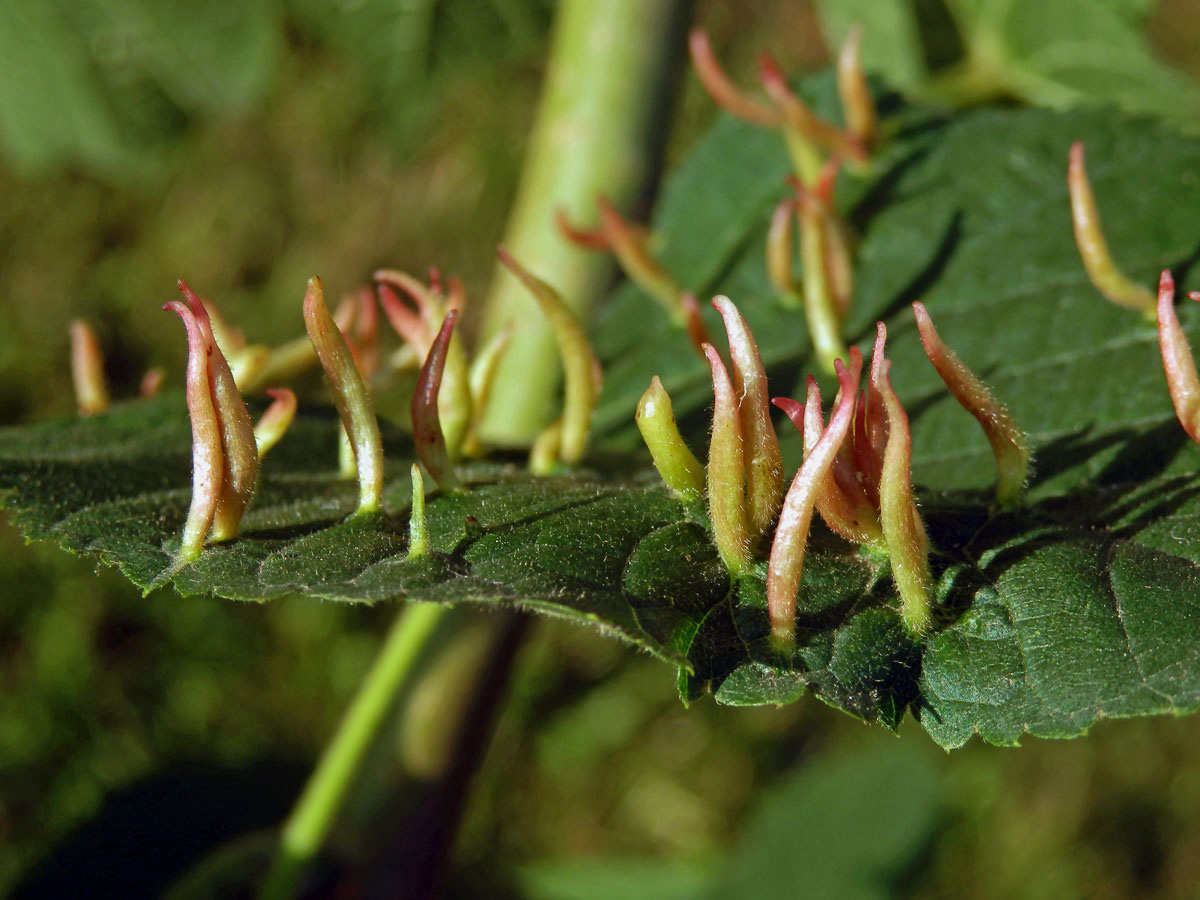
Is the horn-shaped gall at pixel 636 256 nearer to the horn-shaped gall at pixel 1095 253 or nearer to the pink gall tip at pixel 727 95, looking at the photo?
the pink gall tip at pixel 727 95

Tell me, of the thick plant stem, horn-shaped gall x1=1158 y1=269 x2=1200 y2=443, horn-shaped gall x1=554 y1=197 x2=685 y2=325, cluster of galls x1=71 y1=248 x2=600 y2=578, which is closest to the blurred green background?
the thick plant stem

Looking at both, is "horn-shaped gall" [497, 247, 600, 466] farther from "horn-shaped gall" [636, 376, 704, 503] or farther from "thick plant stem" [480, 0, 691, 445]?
"thick plant stem" [480, 0, 691, 445]

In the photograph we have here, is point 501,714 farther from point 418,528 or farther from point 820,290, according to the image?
point 418,528

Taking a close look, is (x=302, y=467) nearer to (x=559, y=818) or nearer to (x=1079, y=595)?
(x=1079, y=595)

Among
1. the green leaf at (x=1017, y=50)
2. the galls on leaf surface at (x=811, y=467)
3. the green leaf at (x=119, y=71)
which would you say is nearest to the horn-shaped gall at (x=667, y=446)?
the galls on leaf surface at (x=811, y=467)

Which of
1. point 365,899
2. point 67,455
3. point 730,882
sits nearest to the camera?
point 67,455

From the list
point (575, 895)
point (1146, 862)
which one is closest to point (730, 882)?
point (575, 895)

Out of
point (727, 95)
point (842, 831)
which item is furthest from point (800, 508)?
point (842, 831)
